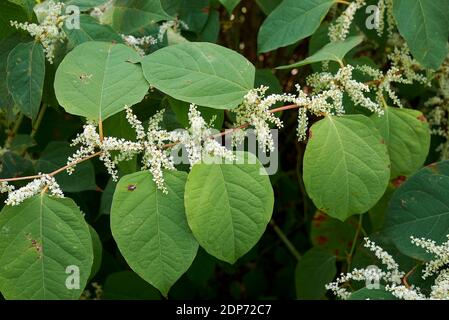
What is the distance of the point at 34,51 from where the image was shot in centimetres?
125

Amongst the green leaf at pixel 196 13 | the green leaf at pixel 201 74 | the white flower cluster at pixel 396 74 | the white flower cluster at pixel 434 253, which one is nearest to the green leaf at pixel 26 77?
the green leaf at pixel 201 74

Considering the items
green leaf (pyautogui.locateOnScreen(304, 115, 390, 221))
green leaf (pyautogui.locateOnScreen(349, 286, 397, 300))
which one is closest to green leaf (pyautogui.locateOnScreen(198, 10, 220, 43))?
green leaf (pyautogui.locateOnScreen(304, 115, 390, 221))

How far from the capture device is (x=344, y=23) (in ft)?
4.52

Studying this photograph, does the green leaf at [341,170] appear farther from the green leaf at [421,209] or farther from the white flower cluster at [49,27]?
the white flower cluster at [49,27]

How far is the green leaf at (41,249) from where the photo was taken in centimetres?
102

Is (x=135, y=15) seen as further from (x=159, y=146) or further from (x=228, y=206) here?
(x=228, y=206)

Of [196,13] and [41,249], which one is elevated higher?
[196,13]

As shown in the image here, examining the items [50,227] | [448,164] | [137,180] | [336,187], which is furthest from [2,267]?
[448,164]

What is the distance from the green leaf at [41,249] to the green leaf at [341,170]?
0.42 metres

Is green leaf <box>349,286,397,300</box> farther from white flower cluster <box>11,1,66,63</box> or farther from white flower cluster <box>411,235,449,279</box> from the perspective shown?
white flower cluster <box>11,1,66,63</box>

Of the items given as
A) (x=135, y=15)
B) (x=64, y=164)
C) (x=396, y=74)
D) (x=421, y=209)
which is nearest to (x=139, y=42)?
(x=135, y=15)

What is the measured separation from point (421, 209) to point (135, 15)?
71 cm

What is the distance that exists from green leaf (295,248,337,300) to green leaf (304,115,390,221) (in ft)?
1.75

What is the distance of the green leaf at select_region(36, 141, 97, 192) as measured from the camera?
137cm
